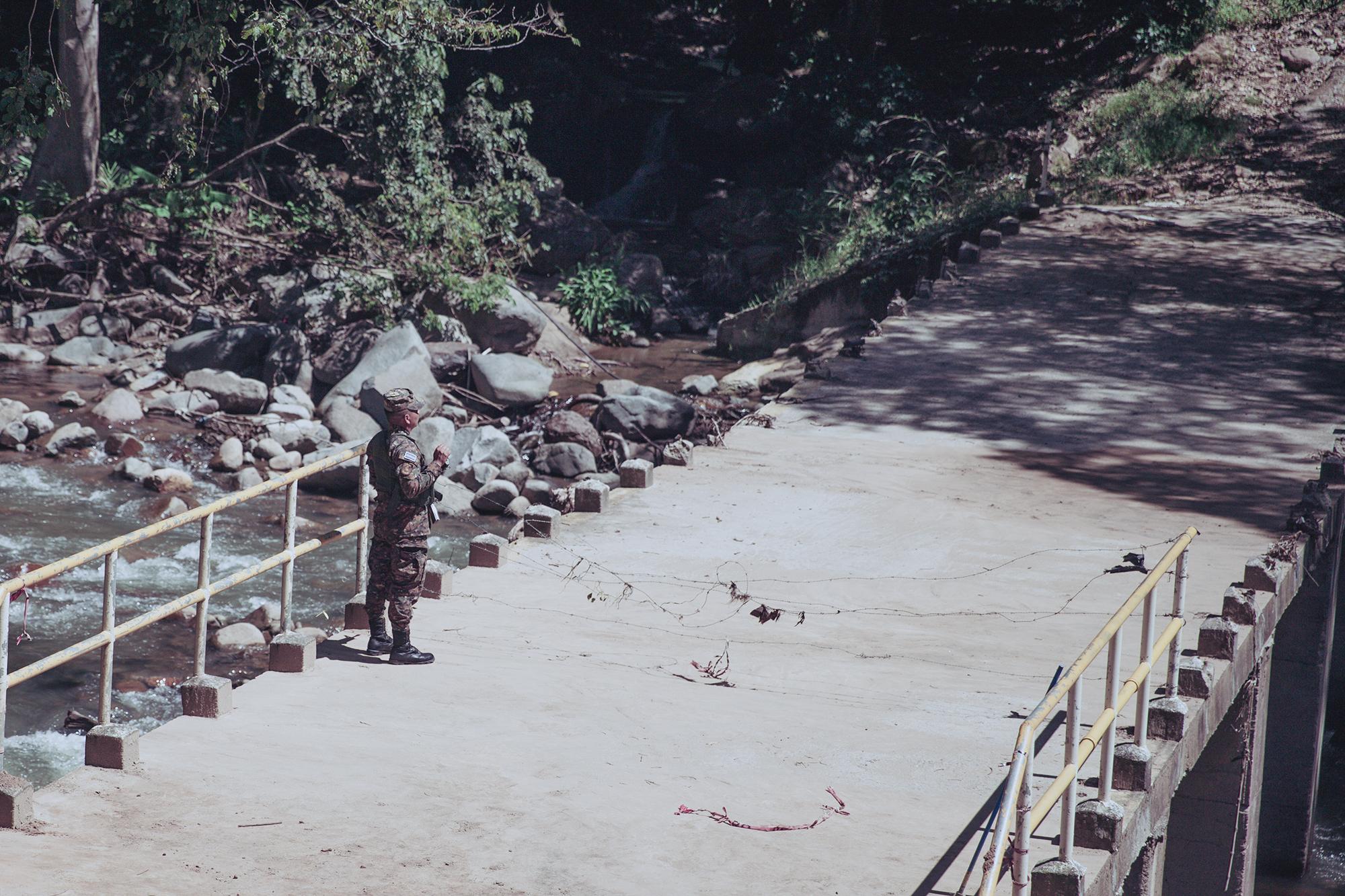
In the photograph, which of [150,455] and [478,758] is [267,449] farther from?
[478,758]

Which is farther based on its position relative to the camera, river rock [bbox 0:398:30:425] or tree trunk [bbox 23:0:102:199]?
tree trunk [bbox 23:0:102:199]

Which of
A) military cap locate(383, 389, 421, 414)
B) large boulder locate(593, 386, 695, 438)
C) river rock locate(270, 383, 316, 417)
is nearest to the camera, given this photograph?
military cap locate(383, 389, 421, 414)

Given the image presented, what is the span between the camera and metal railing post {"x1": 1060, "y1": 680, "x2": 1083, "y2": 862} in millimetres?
4438

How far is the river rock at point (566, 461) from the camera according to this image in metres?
16.1

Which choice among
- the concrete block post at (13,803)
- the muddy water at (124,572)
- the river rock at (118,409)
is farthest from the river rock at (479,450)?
the concrete block post at (13,803)

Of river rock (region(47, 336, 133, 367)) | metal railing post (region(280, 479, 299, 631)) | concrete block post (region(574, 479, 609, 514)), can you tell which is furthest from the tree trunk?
metal railing post (region(280, 479, 299, 631))

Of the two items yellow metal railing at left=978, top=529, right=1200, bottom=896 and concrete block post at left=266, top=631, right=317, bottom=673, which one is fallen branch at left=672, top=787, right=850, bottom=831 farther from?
concrete block post at left=266, top=631, right=317, bottom=673

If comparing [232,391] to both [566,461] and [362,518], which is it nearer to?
[566,461]

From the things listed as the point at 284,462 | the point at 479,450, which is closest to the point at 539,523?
the point at 479,450

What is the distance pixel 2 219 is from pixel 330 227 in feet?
17.9

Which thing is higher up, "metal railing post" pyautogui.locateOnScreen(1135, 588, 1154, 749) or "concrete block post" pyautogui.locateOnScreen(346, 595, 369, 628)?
"metal railing post" pyautogui.locateOnScreen(1135, 588, 1154, 749)

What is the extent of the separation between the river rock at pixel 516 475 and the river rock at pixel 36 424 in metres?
5.24

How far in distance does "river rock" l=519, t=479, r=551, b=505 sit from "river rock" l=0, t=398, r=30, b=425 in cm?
595

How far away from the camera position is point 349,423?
1708 centimetres
